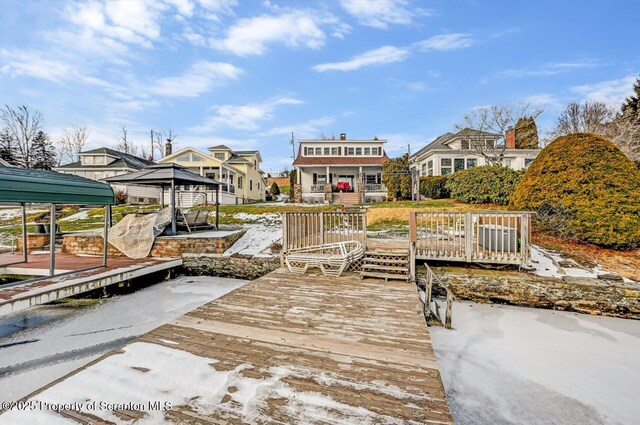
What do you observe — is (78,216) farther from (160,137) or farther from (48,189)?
(160,137)

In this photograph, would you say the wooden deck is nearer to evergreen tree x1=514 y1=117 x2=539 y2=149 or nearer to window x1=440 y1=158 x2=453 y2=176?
window x1=440 y1=158 x2=453 y2=176

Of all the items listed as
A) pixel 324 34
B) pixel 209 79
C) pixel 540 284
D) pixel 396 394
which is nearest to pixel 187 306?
pixel 396 394

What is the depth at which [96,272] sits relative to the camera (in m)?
6.23

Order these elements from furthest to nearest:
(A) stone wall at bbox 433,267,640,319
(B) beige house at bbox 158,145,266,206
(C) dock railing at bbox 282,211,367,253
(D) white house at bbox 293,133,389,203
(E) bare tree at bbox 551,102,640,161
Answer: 1. (D) white house at bbox 293,133,389,203
2. (B) beige house at bbox 158,145,266,206
3. (E) bare tree at bbox 551,102,640,161
4. (C) dock railing at bbox 282,211,367,253
5. (A) stone wall at bbox 433,267,640,319

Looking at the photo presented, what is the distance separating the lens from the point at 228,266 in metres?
8.10

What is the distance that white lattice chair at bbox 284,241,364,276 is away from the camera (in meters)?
5.91

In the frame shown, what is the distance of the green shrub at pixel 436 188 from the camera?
60.4 ft

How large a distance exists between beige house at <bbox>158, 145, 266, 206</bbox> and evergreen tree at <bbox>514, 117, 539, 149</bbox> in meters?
25.2

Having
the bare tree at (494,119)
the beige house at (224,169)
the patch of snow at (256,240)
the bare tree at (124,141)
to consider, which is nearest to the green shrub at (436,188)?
the bare tree at (494,119)

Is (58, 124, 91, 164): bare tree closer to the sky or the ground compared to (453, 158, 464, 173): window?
closer to the sky

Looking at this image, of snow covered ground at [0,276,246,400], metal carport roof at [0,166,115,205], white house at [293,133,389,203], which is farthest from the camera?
white house at [293,133,389,203]

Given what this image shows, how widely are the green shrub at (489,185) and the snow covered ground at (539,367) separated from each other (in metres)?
8.43

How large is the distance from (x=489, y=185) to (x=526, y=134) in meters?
17.4

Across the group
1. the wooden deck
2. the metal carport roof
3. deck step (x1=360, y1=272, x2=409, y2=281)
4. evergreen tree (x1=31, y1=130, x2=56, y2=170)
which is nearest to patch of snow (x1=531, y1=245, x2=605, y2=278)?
deck step (x1=360, y1=272, x2=409, y2=281)
